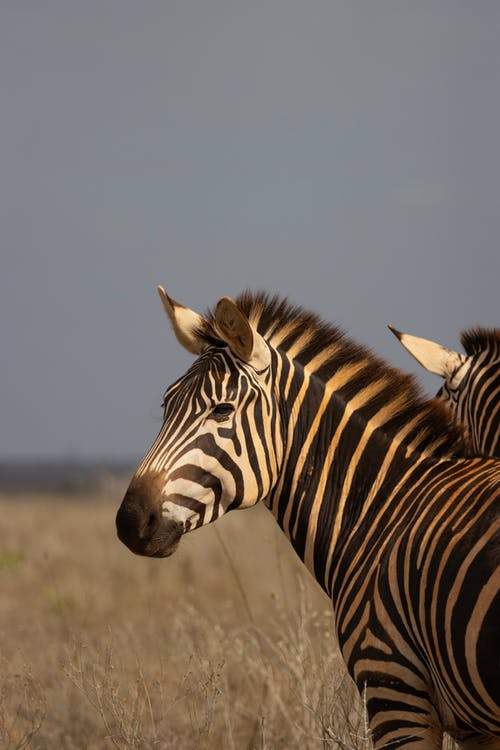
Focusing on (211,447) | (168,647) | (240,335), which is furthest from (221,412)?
(168,647)

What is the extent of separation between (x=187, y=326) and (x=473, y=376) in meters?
3.37

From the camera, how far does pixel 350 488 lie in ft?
14.8

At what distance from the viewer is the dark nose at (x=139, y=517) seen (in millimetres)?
4219

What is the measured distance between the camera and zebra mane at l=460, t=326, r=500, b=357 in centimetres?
758

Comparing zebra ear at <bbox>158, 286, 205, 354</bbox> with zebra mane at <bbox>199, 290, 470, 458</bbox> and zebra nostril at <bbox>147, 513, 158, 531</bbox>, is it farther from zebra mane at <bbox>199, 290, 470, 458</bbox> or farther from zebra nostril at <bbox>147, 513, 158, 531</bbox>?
zebra nostril at <bbox>147, 513, 158, 531</bbox>

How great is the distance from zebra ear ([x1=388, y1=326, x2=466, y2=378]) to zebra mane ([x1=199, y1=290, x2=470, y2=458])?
296 centimetres

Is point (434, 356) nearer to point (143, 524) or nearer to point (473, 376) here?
point (473, 376)

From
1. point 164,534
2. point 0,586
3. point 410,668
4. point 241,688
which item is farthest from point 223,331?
point 0,586

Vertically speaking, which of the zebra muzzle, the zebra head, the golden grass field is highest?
the zebra head

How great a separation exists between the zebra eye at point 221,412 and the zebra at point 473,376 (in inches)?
131

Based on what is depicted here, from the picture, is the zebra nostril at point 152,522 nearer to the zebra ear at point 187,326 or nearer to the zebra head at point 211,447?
the zebra head at point 211,447

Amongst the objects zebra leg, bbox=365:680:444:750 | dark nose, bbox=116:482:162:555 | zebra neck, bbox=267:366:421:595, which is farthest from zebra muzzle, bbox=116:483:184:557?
zebra leg, bbox=365:680:444:750

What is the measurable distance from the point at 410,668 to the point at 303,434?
1138 millimetres

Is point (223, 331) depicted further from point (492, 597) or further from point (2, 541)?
point (2, 541)
